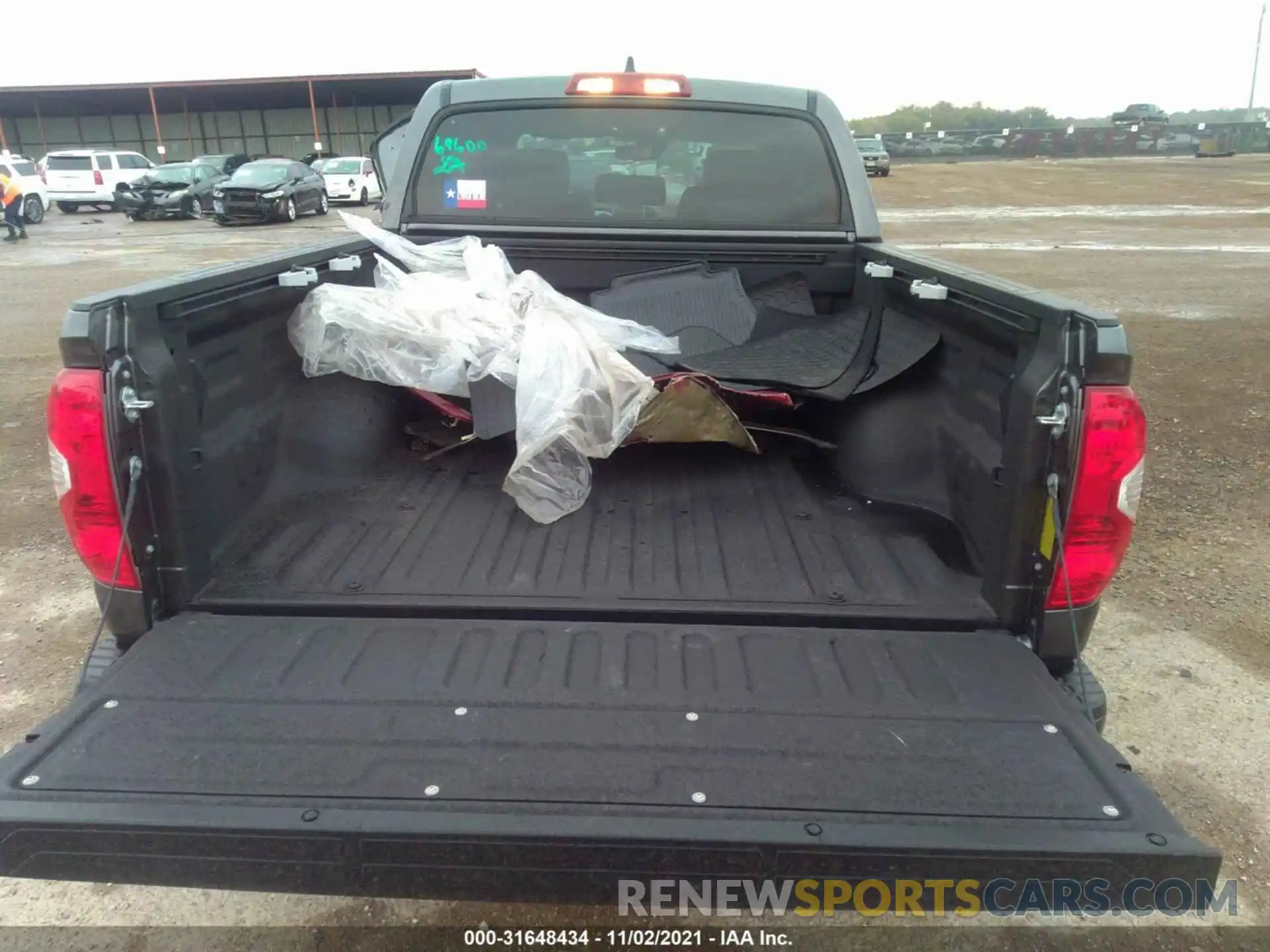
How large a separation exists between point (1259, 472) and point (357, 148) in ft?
146

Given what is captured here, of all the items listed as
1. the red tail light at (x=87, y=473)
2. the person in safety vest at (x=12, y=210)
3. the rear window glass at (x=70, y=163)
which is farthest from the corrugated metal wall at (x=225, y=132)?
the red tail light at (x=87, y=473)

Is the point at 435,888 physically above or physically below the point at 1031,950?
above

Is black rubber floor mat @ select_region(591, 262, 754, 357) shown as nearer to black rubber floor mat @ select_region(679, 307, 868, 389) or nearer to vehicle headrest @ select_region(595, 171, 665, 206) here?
black rubber floor mat @ select_region(679, 307, 868, 389)

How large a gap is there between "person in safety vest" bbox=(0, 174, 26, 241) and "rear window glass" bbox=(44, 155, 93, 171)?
6.59 m

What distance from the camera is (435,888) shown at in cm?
151

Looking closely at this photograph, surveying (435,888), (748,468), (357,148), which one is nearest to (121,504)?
(435,888)

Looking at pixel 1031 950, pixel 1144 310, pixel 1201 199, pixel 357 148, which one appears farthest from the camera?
pixel 357 148

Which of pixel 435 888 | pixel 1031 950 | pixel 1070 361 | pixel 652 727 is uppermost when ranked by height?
pixel 1070 361

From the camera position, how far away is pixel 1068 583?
1979 mm

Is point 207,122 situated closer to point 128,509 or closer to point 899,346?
point 899,346

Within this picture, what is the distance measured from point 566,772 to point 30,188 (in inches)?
1039

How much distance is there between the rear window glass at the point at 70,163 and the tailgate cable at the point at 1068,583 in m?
29.5

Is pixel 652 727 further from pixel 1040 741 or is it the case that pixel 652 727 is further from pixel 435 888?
pixel 1040 741

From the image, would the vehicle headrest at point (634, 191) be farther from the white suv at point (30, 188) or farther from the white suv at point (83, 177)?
the white suv at point (83, 177)
